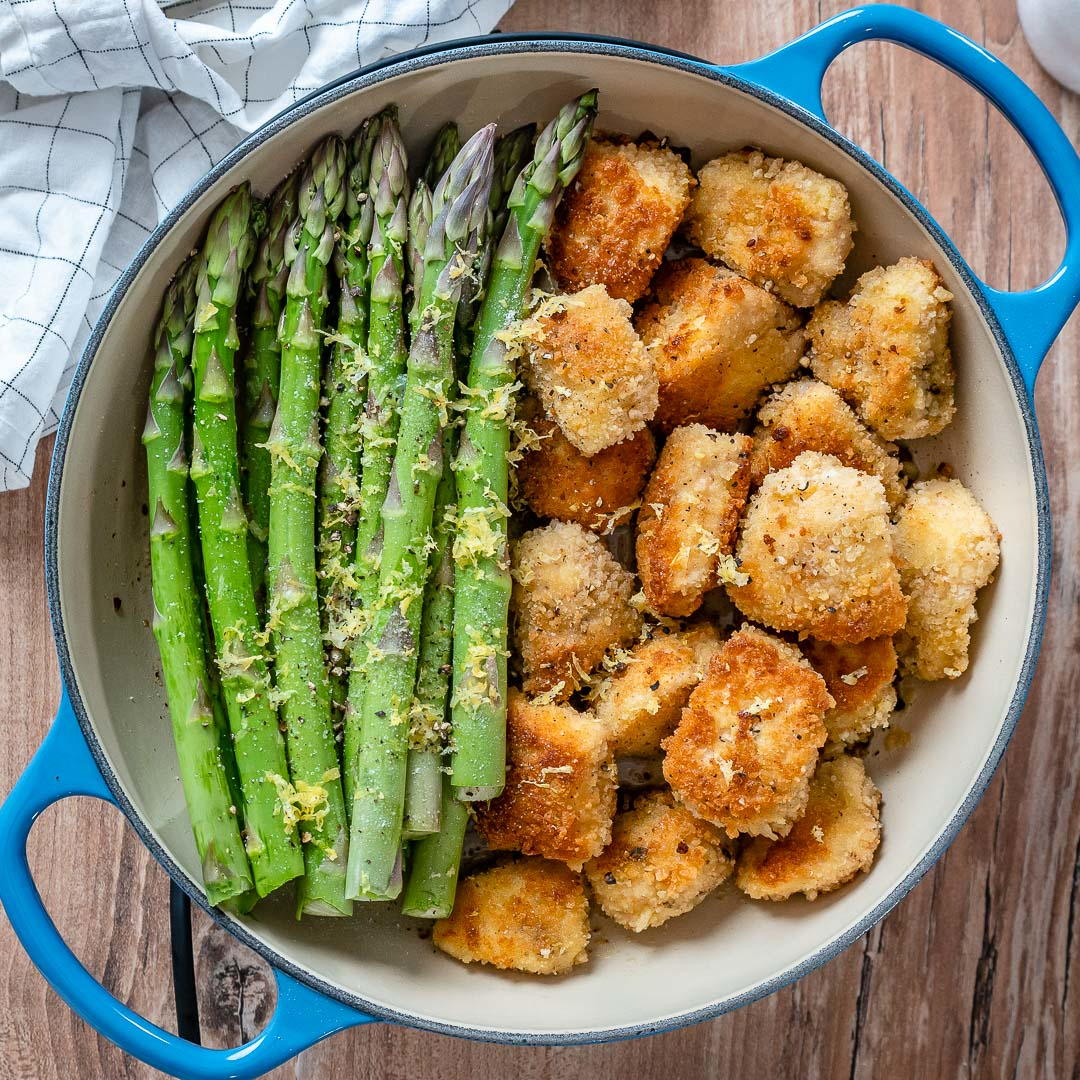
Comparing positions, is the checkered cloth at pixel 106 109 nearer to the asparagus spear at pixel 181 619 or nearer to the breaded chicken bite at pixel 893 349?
the asparagus spear at pixel 181 619

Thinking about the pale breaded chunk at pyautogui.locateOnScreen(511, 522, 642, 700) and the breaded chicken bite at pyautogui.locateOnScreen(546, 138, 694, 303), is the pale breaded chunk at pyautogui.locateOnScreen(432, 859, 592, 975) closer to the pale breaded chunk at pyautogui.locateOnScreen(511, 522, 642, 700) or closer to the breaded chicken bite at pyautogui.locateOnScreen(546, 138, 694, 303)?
the pale breaded chunk at pyautogui.locateOnScreen(511, 522, 642, 700)

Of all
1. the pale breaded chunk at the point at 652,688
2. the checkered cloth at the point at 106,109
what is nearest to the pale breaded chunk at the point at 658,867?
the pale breaded chunk at the point at 652,688

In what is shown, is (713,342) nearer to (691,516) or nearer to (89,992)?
(691,516)

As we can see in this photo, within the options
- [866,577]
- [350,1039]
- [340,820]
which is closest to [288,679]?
[340,820]

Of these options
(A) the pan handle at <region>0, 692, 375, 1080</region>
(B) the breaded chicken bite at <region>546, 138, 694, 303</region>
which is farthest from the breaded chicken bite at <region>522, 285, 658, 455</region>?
(A) the pan handle at <region>0, 692, 375, 1080</region>

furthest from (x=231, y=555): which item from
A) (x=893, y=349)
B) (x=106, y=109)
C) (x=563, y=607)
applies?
(x=893, y=349)
